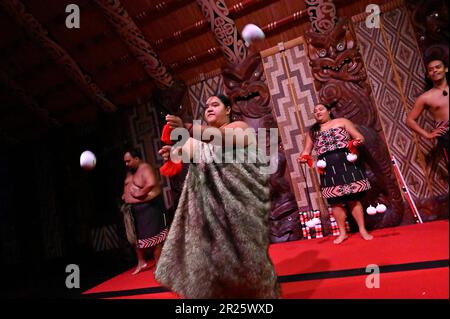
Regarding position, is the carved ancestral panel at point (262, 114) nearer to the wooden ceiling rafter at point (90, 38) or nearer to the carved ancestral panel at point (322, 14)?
the carved ancestral panel at point (322, 14)

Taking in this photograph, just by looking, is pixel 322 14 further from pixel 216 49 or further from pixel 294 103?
pixel 216 49

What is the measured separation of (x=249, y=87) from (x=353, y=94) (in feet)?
3.43

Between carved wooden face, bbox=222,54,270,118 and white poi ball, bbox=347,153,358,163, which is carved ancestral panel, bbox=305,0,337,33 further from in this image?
white poi ball, bbox=347,153,358,163

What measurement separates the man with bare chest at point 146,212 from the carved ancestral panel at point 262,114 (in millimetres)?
1151

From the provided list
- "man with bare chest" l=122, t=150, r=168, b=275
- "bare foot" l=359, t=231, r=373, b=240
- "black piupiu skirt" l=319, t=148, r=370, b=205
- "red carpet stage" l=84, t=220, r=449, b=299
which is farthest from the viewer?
"man with bare chest" l=122, t=150, r=168, b=275

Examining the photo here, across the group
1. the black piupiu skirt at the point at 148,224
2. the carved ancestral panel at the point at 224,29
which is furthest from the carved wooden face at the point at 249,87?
the black piupiu skirt at the point at 148,224

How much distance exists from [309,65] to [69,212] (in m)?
3.83

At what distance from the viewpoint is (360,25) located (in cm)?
275

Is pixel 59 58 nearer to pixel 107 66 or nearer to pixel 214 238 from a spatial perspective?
pixel 107 66

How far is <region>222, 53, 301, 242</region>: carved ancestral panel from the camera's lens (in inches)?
114

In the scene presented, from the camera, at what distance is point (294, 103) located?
302 centimetres

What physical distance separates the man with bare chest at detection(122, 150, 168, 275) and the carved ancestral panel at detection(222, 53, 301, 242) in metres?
1.15

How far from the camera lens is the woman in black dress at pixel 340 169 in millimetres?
2330

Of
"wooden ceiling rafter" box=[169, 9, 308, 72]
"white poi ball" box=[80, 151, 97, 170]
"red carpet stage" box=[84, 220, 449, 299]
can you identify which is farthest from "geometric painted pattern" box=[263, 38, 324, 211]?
"white poi ball" box=[80, 151, 97, 170]
